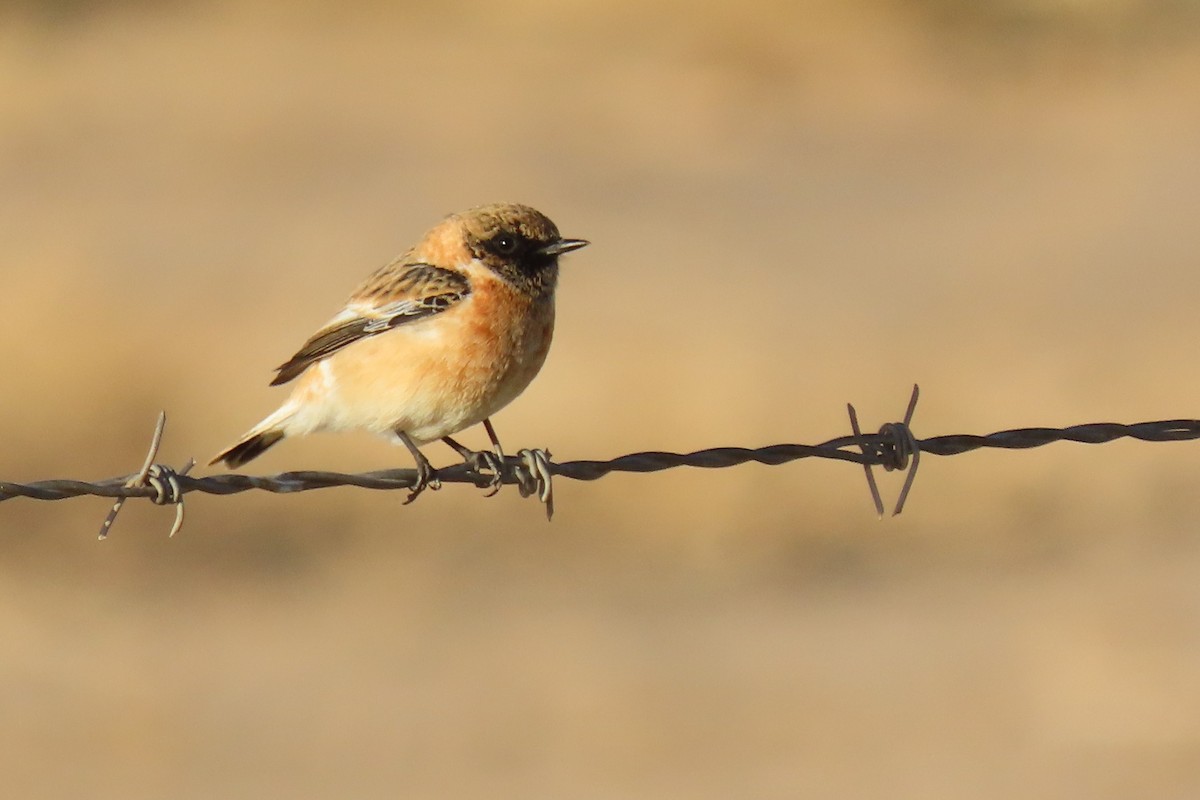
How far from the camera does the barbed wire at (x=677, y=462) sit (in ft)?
19.7

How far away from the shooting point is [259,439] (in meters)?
8.56

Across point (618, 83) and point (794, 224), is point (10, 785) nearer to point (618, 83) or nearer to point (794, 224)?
point (794, 224)

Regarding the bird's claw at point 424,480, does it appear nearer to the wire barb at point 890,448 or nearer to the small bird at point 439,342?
the small bird at point 439,342

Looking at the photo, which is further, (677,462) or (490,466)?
(490,466)

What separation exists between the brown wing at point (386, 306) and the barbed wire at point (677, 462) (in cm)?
105

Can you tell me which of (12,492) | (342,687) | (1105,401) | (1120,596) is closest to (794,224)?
(1105,401)

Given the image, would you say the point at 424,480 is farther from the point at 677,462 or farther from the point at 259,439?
the point at 259,439

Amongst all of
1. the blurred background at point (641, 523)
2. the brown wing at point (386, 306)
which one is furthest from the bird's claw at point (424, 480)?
the blurred background at point (641, 523)

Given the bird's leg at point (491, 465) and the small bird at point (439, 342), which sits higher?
the small bird at point (439, 342)

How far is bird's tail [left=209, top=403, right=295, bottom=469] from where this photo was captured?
8.43m

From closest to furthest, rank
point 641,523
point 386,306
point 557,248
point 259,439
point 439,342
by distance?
point 439,342
point 386,306
point 557,248
point 259,439
point 641,523

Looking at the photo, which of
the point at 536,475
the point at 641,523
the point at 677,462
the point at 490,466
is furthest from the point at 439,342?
the point at 641,523

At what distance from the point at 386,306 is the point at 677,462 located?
7.00ft

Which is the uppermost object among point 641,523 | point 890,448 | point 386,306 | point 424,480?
point 386,306
